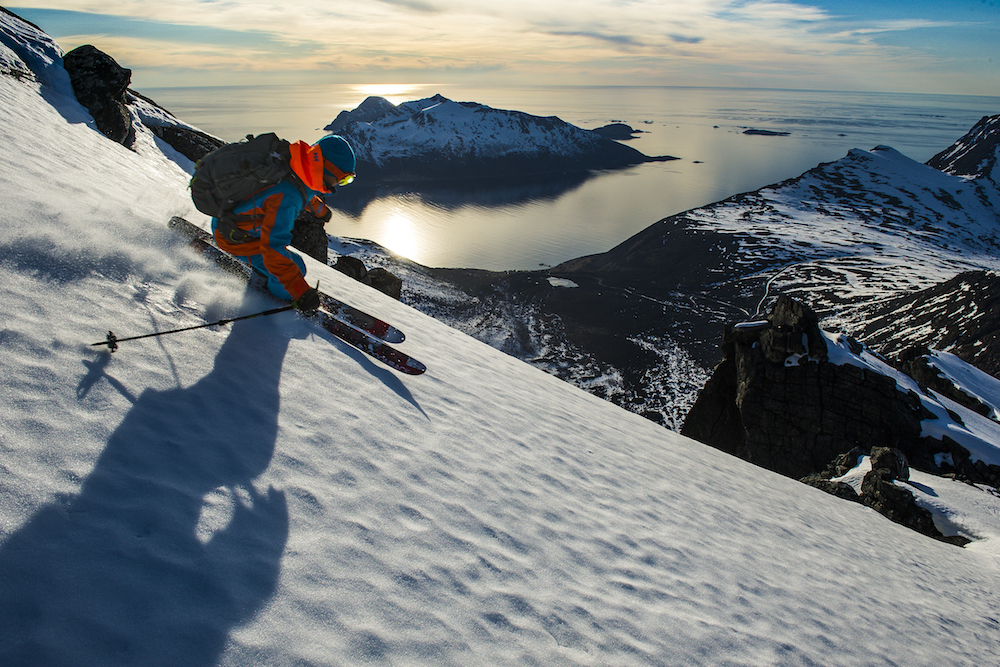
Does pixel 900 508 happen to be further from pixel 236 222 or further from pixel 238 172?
pixel 238 172

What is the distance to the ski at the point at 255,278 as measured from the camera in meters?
6.68

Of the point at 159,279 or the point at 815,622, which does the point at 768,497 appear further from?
the point at 159,279

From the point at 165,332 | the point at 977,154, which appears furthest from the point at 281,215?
the point at 977,154

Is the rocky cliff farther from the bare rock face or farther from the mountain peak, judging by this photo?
the mountain peak

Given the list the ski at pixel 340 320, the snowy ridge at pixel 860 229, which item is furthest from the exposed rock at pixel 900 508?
the snowy ridge at pixel 860 229

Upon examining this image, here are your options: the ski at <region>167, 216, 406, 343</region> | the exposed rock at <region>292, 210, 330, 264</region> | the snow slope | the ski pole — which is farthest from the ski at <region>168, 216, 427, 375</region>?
the exposed rock at <region>292, 210, 330, 264</region>

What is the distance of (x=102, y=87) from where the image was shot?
1633cm

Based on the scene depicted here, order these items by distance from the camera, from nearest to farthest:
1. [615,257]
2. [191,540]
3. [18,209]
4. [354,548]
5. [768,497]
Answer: [191,540] → [354,548] → [18,209] → [768,497] → [615,257]

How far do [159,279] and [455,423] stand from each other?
12.6ft

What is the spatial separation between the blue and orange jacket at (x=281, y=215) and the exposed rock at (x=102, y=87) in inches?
532

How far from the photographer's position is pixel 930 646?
4.73m

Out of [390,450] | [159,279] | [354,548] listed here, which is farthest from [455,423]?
[159,279]

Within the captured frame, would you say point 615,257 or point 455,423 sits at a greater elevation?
point 455,423

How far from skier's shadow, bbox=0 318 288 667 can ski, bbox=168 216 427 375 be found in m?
2.59
